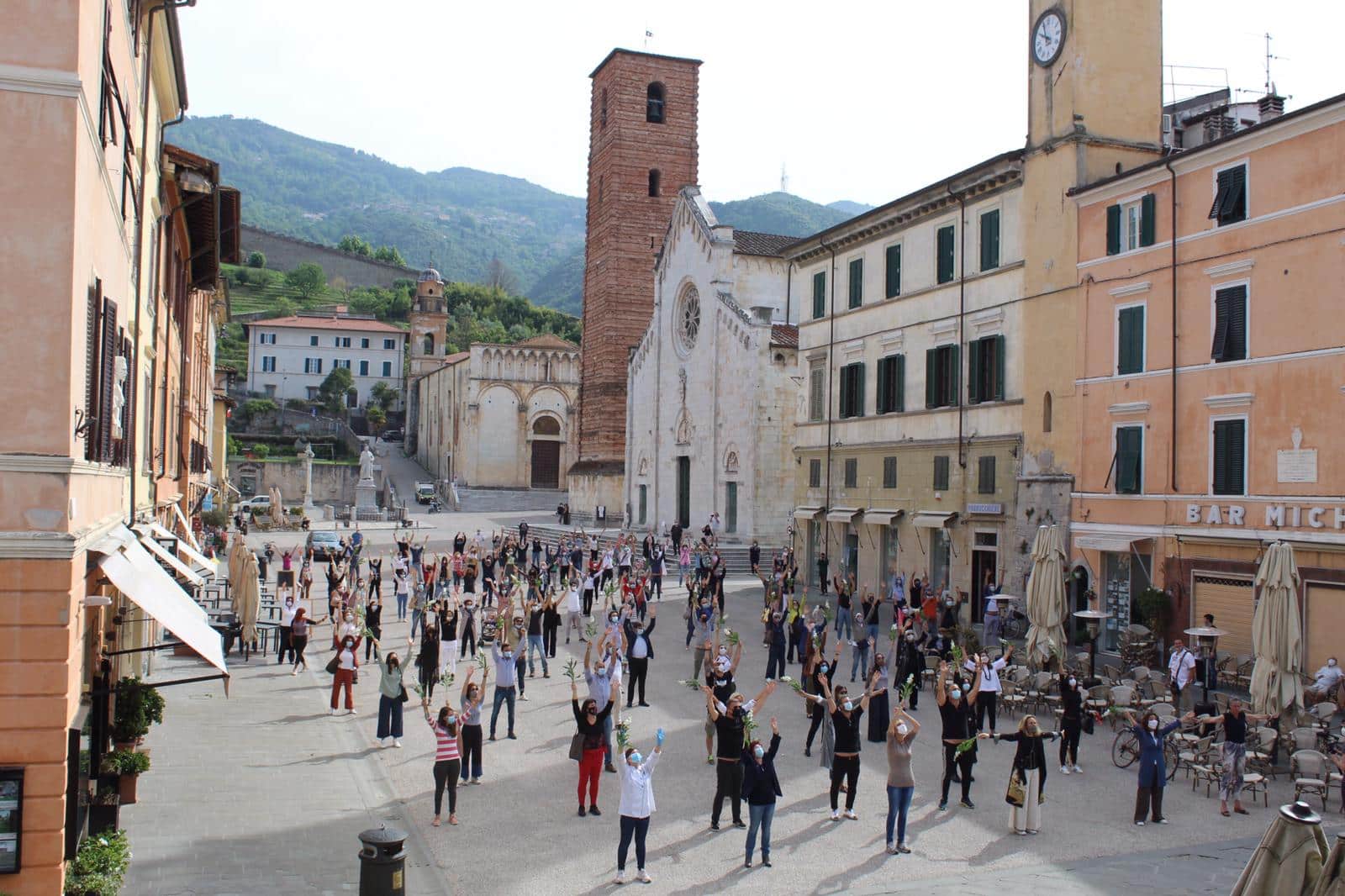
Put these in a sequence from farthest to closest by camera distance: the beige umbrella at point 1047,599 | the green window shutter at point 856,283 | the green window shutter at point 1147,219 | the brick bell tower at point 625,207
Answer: the brick bell tower at point 625,207 < the green window shutter at point 856,283 < the green window shutter at point 1147,219 < the beige umbrella at point 1047,599

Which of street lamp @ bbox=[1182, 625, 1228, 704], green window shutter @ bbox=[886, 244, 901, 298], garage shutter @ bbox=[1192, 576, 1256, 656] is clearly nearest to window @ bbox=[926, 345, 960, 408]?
green window shutter @ bbox=[886, 244, 901, 298]

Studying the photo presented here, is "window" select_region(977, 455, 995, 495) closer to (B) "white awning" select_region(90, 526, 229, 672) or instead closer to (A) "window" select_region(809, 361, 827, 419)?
(A) "window" select_region(809, 361, 827, 419)

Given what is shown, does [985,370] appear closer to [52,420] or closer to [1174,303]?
[1174,303]

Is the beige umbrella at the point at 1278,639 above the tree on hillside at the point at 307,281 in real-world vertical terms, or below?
below

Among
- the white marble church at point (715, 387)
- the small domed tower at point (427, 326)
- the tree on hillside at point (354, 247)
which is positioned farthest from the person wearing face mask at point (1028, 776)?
the tree on hillside at point (354, 247)

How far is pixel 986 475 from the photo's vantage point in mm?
29438

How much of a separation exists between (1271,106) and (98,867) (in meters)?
29.6

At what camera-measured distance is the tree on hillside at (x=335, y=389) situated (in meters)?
102

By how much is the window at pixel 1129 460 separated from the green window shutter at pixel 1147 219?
12.6 feet

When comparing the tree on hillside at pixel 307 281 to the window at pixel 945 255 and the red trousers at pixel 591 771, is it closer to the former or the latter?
the window at pixel 945 255

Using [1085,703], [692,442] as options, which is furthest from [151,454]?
[692,442]

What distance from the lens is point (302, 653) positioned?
2325 cm

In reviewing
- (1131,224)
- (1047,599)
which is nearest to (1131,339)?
(1131,224)

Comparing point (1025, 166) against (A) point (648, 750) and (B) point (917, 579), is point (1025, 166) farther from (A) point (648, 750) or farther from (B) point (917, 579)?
(A) point (648, 750)
